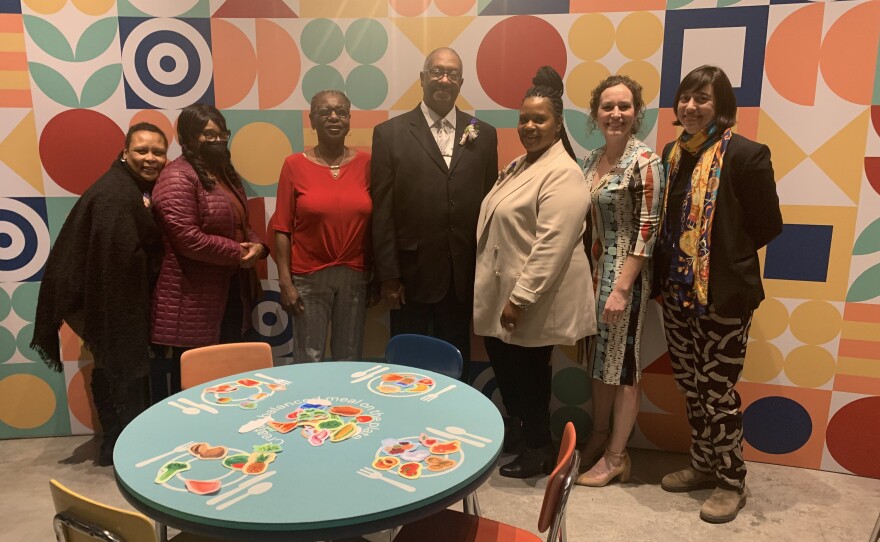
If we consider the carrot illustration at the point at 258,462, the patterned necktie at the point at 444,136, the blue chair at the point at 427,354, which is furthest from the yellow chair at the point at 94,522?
the patterned necktie at the point at 444,136

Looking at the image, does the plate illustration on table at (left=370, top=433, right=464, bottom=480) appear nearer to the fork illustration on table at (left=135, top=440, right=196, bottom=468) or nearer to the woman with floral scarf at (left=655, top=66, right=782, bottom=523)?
the fork illustration on table at (left=135, top=440, right=196, bottom=468)

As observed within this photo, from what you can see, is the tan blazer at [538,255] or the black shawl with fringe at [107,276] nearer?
the tan blazer at [538,255]

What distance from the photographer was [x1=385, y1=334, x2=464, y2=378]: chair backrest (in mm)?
2646

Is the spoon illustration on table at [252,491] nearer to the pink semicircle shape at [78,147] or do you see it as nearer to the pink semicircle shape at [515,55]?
the pink semicircle shape at [515,55]

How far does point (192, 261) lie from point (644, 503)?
2.41 metres

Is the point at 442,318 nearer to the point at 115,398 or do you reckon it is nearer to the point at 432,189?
the point at 432,189

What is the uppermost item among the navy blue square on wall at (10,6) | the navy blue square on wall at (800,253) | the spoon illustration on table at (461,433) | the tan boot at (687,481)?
the navy blue square on wall at (10,6)

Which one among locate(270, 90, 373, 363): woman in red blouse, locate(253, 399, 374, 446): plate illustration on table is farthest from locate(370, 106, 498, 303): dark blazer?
locate(253, 399, 374, 446): plate illustration on table

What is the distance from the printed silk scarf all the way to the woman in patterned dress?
129mm

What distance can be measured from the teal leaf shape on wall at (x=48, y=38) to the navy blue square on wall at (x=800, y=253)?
3.71 meters

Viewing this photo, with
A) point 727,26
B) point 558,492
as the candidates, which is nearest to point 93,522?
point 558,492

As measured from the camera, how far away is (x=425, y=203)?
3.15 metres

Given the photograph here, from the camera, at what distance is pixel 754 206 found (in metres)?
2.71

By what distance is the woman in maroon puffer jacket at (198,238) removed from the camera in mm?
3100
